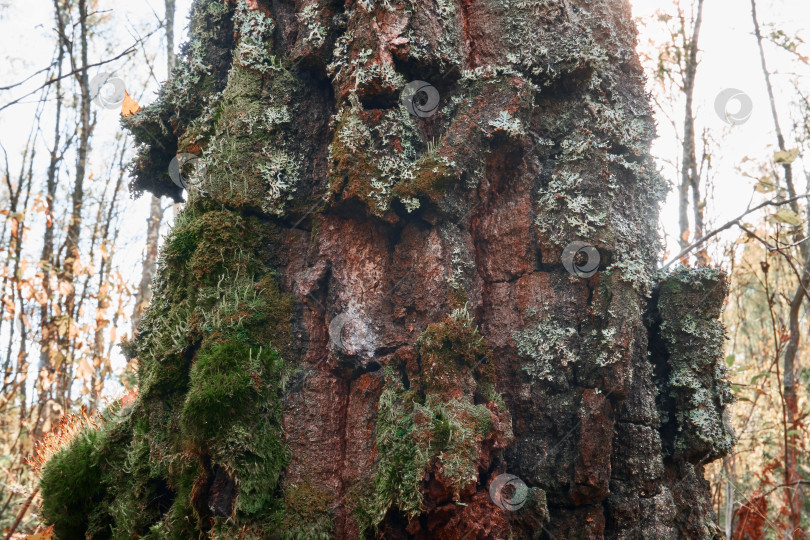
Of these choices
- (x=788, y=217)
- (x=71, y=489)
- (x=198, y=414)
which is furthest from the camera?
(x=788, y=217)

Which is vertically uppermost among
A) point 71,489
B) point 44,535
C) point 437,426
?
point 437,426

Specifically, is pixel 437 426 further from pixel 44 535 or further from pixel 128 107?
pixel 128 107

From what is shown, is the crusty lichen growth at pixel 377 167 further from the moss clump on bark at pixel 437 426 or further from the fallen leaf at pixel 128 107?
the fallen leaf at pixel 128 107

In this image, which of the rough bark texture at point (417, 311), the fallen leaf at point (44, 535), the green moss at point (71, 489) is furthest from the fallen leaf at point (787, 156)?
the fallen leaf at point (44, 535)

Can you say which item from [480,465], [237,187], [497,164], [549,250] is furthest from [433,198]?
[480,465]

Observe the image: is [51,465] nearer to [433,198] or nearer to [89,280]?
[433,198]

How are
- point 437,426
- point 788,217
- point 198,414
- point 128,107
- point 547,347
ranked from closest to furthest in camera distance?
point 437,426
point 198,414
point 547,347
point 788,217
point 128,107

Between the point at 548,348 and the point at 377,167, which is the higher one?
the point at 377,167

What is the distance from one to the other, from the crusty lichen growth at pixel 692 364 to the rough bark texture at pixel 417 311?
1cm

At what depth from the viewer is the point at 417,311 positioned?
7.89 feet

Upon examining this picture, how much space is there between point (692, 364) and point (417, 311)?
1390 mm

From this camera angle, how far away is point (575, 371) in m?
2.36

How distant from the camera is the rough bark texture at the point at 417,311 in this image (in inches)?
85.5

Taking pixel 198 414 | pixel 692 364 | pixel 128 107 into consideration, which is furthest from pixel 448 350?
pixel 128 107
